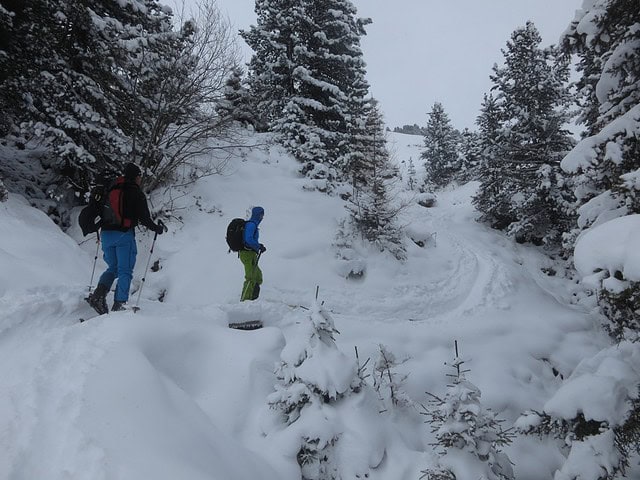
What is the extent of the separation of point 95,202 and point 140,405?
3.48 metres

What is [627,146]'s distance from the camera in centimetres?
494

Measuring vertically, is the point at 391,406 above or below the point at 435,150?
below

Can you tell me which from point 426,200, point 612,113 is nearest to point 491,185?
point 426,200

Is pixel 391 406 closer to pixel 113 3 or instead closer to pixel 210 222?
pixel 210 222

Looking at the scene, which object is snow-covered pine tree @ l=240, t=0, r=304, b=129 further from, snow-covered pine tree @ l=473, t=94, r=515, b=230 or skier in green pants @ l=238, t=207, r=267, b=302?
skier in green pants @ l=238, t=207, r=267, b=302

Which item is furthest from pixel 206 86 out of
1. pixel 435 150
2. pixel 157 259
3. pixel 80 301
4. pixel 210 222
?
pixel 435 150

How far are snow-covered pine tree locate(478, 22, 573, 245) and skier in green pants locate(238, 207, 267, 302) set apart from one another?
11788mm

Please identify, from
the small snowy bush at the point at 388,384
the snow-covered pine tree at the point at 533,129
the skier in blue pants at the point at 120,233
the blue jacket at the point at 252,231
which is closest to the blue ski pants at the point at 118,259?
the skier in blue pants at the point at 120,233

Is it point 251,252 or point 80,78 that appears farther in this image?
point 80,78

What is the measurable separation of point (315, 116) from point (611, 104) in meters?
12.1

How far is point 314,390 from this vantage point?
12.9 feet

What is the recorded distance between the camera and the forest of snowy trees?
16.3 feet

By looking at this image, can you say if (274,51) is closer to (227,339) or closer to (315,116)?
(315,116)

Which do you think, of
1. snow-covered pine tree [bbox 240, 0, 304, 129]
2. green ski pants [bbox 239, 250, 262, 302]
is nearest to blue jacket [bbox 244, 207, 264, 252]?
green ski pants [bbox 239, 250, 262, 302]
